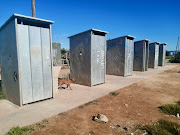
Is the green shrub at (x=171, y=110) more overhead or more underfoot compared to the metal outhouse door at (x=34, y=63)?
more underfoot

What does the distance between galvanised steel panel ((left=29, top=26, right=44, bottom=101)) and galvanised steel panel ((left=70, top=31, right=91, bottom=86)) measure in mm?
2659

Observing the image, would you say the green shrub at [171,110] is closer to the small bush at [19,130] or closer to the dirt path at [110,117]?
the dirt path at [110,117]

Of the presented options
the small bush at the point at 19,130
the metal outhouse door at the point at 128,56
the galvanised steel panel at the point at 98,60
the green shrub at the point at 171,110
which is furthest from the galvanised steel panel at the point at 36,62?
the metal outhouse door at the point at 128,56

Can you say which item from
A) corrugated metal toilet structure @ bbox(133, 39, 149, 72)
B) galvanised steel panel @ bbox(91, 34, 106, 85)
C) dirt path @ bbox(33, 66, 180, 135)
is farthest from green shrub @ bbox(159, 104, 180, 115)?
corrugated metal toilet structure @ bbox(133, 39, 149, 72)

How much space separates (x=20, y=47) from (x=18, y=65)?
54 centimetres

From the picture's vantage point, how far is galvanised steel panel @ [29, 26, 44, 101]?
11.7 ft

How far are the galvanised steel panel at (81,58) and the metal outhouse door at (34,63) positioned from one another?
2.36 m

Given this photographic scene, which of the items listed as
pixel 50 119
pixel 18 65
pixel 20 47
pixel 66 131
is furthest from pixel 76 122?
pixel 20 47

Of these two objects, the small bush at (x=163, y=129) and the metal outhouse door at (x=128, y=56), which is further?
the metal outhouse door at (x=128, y=56)

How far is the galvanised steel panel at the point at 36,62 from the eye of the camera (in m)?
3.57

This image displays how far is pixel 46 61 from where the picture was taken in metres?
3.90

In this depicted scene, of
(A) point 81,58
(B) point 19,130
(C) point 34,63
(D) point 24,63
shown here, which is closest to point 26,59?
(D) point 24,63

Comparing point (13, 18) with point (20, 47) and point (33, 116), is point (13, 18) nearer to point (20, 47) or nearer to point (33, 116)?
point (20, 47)

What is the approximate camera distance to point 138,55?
37.8 feet
